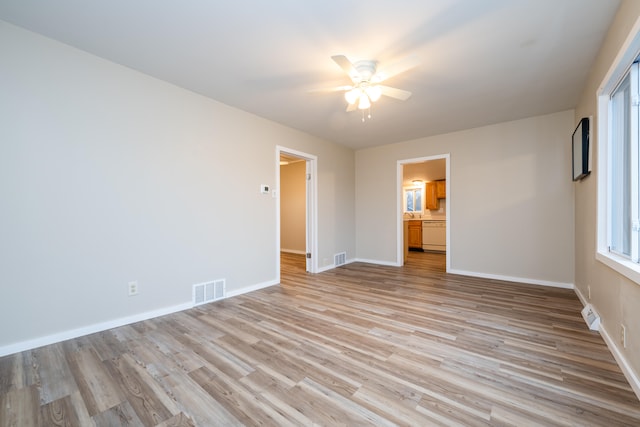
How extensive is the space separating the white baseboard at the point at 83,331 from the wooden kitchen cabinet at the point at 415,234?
651 cm

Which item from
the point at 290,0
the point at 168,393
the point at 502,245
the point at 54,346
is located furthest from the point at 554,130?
the point at 54,346

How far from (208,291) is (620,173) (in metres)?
4.08

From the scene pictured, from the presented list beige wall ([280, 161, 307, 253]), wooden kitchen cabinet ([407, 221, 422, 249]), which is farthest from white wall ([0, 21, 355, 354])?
wooden kitchen cabinet ([407, 221, 422, 249])

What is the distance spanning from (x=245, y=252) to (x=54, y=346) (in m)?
1.95

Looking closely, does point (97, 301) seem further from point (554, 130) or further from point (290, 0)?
point (554, 130)

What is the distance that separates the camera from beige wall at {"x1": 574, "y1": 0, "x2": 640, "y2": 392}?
162cm

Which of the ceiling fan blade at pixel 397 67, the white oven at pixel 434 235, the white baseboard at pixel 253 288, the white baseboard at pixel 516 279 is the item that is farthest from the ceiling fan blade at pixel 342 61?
the white oven at pixel 434 235

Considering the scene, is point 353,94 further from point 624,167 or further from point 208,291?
point 208,291

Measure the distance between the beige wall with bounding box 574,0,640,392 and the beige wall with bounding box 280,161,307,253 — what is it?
5118 mm

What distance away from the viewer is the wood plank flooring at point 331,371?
1402 mm

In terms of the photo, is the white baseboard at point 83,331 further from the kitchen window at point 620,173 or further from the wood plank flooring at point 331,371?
the kitchen window at point 620,173

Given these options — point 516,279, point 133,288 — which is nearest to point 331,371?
point 133,288

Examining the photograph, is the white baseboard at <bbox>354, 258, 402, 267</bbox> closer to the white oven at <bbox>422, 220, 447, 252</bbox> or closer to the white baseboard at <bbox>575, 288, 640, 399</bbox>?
the white oven at <bbox>422, 220, 447, 252</bbox>

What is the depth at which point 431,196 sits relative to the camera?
8000 mm
